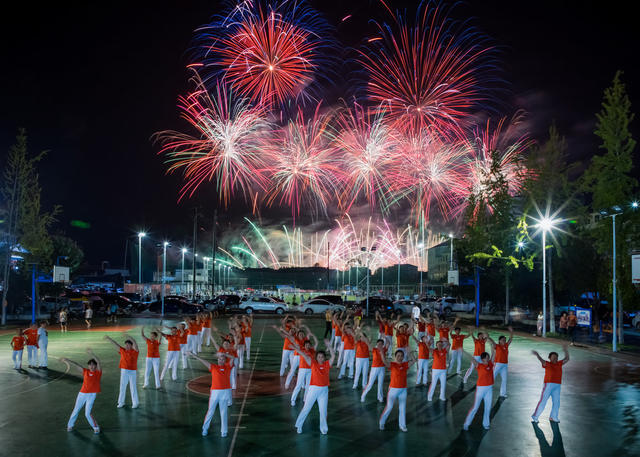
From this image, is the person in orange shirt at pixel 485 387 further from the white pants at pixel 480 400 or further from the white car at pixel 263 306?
the white car at pixel 263 306

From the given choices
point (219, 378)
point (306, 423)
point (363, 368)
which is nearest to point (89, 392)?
point (219, 378)

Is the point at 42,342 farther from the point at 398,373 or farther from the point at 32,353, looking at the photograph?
the point at 398,373

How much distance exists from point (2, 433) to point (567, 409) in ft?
40.4

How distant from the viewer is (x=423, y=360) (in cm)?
1554

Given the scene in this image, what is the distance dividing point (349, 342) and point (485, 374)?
217 inches

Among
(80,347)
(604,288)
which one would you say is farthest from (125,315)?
(604,288)

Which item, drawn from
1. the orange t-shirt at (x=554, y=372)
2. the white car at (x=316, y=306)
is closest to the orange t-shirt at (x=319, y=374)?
the orange t-shirt at (x=554, y=372)

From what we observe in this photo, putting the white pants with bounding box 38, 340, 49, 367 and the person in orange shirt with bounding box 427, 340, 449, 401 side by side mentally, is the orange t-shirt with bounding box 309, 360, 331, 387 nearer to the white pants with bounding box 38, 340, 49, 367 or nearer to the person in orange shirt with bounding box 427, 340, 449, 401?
the person in orange shirt with bounding box 427, 340, 449, 401

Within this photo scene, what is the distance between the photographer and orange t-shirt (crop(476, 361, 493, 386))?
36.1 feet

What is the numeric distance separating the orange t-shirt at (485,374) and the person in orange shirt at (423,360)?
12.1 ft

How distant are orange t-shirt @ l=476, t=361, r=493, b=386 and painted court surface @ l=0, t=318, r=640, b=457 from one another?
3.08ft

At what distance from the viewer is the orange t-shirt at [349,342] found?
52.1ft

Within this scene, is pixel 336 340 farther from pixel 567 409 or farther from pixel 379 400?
pixel 567 409

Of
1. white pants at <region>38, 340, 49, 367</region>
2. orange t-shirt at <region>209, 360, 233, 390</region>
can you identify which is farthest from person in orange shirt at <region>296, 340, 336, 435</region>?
white pants at <region>38, 340, 49, 367</region>
